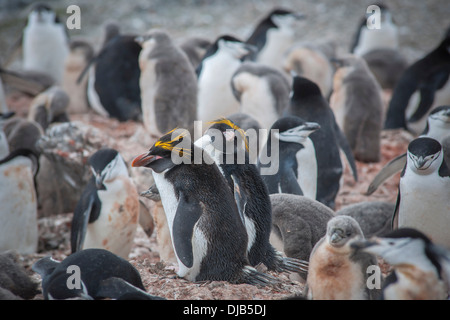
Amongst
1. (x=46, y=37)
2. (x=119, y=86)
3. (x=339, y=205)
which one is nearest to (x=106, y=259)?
(x=339, y=205)

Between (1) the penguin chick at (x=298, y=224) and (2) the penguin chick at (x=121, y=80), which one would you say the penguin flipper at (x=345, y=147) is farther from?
(2) the penguin chick at (x=121, y=80)

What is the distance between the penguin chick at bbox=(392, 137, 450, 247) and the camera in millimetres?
3568

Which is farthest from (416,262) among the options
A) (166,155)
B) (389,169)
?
(389,169)

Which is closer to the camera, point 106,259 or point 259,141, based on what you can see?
point 106,259

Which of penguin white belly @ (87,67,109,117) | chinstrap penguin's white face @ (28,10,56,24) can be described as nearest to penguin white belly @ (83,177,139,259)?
penguin white belly @ (87,67,109,117)

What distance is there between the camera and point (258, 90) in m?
5.87

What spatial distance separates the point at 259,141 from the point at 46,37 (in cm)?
504

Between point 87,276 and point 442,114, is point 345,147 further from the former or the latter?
point 87,276

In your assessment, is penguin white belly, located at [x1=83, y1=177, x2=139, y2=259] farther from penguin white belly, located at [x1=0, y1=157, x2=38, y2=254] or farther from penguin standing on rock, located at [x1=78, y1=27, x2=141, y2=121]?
penguin standing on rock, located at [x1=78, y1=27, x2=141, y2=121]

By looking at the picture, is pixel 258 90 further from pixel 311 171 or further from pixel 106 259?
pixel 106 259

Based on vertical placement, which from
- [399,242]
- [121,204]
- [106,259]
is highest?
[399,242]

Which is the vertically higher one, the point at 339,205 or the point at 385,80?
the point at 385,80

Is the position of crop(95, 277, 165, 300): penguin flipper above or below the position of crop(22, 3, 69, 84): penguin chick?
below

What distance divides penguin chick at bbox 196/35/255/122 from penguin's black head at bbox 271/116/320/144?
7.25 feet
